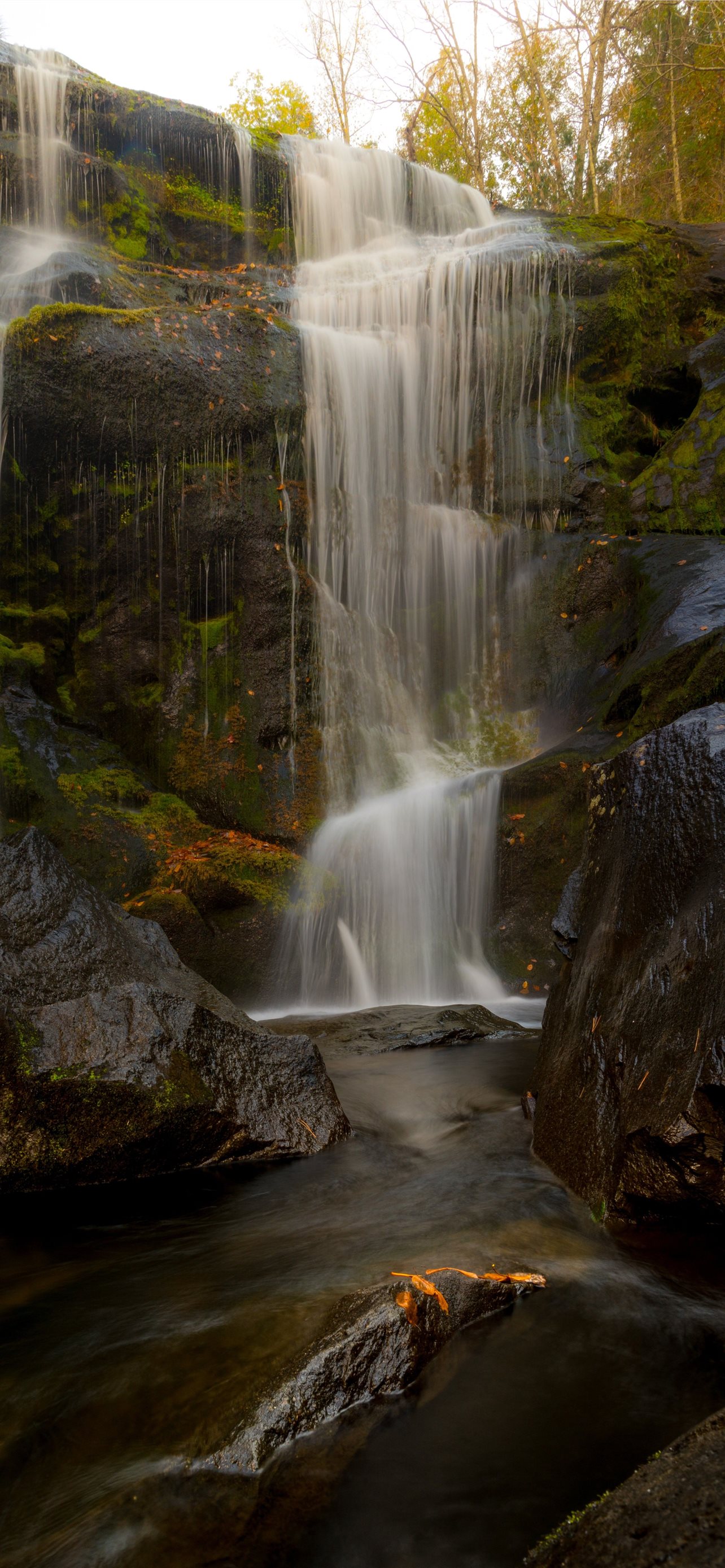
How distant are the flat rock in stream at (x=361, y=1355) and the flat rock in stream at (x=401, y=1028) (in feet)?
10.8

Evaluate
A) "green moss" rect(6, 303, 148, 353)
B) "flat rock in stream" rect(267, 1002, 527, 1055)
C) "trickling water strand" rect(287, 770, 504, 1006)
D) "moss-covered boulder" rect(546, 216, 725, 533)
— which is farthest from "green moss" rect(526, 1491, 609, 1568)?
"green moss" rect(6, 303, 148, 353)

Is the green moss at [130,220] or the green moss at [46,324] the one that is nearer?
the green moss at [46,324]

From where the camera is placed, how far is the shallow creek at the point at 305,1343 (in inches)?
64.2

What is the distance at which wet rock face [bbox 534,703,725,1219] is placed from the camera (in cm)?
251

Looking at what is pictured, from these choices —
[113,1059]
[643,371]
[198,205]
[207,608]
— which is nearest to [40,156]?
[198,205]

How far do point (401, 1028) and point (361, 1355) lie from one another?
159 inches

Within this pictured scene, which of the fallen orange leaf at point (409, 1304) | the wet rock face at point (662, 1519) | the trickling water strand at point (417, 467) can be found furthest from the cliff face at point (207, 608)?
the wet rock face at point (662, 1519)

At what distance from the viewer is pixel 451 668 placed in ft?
34.6

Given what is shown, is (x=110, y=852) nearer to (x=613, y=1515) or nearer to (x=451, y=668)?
(x=451, y=668)

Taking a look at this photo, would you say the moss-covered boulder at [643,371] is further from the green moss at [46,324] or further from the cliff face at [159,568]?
the green moss at [46,324]

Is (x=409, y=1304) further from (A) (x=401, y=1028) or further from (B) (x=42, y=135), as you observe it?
(B) (x=42, y=135)

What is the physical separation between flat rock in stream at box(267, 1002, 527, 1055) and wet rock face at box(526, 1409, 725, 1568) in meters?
4.23

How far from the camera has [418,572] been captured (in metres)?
10.7

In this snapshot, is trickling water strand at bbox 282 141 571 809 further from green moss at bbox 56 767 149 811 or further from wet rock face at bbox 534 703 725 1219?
wet rock face at bbox 534 703 725 1219
